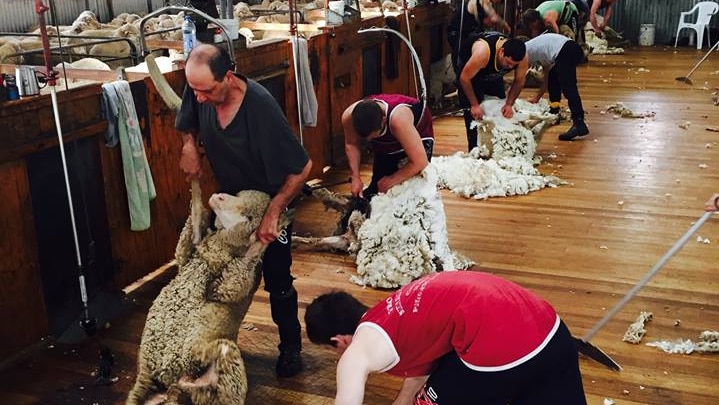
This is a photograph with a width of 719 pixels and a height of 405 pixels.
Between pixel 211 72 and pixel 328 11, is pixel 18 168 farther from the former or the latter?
pixel 328 11

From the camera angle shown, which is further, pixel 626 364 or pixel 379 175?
pixel 379 175

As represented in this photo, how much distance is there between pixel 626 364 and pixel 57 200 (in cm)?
299

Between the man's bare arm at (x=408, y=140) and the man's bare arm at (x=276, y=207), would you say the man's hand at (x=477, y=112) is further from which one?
the man's bare arm at (x=276, y=207)

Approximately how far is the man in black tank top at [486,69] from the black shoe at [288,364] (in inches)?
145

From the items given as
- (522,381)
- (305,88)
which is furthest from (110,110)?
(522,381)

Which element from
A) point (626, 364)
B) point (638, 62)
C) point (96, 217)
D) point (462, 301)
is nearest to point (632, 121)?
point (638, 62)

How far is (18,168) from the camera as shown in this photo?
3680 mm

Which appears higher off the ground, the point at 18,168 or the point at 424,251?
the point at 18,168

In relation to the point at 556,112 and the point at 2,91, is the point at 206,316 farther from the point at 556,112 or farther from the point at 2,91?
the point at 556,112

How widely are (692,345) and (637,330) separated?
0.87 feet

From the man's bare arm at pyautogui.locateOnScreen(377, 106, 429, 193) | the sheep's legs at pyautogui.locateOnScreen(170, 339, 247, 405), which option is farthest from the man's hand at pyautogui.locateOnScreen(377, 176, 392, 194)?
the sheep's legs at pyautogui.locateOnScreen(170, 339, 247, 405)

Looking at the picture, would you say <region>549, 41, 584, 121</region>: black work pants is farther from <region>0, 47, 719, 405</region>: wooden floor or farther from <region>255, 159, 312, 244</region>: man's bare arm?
<region>255, 159, 312, 244</region>: man's bare arm

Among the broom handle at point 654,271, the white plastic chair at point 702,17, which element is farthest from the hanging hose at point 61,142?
the white plastic chair at point 702,17

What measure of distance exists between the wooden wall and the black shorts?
237cm
